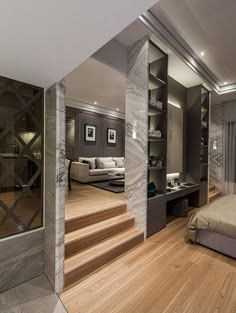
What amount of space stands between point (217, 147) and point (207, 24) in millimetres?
4469

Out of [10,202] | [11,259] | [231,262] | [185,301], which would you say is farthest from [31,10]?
[231,262]

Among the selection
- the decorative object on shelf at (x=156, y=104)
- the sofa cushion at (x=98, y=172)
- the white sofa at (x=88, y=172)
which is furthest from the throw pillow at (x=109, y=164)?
the decorative object on shelf at (x=156, y=104)

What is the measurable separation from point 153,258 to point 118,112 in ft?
20.7

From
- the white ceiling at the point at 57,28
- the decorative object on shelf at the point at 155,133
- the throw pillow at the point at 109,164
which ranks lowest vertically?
the throw pillow at the point at 109,164

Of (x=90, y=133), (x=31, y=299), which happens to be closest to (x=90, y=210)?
(x=31, y=299)

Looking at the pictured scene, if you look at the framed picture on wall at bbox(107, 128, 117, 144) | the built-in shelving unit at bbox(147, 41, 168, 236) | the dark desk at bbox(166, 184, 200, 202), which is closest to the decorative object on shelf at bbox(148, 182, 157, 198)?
the built-in shelving unit at bbox(147, 41, 168, 236)

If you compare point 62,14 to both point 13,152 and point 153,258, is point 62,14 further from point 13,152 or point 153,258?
point 153,258

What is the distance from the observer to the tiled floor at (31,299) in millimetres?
1622

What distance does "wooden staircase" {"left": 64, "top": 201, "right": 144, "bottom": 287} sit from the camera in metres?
2.09

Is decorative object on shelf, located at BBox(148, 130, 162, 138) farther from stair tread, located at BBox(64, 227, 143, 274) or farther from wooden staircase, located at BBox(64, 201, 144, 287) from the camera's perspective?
stair tread, located at BBox(64, 227, 143, 274)

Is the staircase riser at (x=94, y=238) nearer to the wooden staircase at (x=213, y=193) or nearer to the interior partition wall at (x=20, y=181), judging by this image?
the interior partition wall at (x=20, y=181)

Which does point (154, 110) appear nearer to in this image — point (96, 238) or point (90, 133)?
point (96, 238)

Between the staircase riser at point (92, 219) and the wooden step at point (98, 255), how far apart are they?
32cm

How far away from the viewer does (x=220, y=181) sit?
635 centimetres
